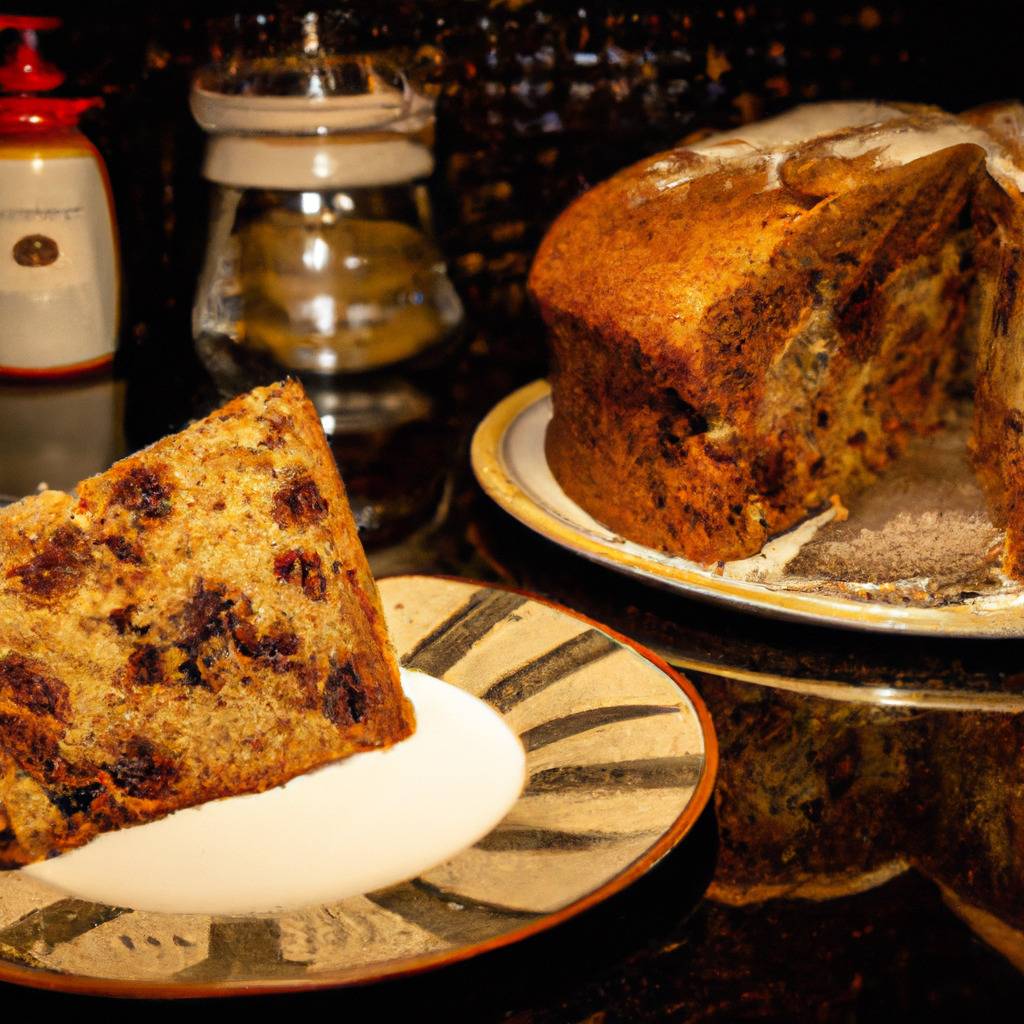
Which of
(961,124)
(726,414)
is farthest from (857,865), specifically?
(961,124)

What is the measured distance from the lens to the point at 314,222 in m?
1.19

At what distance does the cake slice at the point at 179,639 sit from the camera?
64 centimetres

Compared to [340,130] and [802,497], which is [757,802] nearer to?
[802,497]

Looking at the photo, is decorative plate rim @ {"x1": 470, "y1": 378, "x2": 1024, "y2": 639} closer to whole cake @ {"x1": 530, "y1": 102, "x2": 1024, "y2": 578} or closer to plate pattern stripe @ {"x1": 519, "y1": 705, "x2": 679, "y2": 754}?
whole cake @ {"x1": 530, "y1": 102, "x2": 1024, "y2": 578}

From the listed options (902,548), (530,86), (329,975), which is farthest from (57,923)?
(530,86)

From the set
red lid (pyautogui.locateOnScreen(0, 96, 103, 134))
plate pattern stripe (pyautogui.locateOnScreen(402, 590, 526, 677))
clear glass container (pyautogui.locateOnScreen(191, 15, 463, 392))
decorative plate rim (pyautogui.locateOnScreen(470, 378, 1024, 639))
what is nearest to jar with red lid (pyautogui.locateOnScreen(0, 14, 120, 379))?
red lid (pyautogui.locateOnScreen(0, 96, 103, 134))

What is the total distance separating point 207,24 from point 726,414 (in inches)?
28.4

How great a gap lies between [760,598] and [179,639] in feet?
1.35

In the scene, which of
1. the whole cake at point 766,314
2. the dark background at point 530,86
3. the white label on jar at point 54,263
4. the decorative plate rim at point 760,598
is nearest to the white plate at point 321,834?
the decorative plate rim at point 760,598

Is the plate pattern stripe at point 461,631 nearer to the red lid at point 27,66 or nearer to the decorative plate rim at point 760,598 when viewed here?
the decorative plate rim at point 760,598

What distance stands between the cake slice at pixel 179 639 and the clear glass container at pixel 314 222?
50 centimetres

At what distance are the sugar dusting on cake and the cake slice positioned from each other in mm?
365

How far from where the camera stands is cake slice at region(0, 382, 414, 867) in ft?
2.09

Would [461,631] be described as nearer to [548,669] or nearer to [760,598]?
[548,669]
